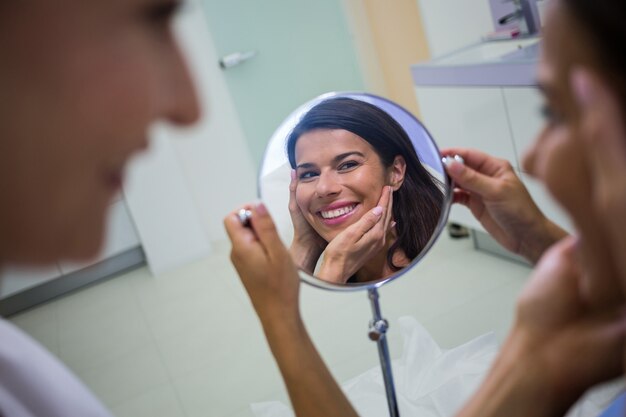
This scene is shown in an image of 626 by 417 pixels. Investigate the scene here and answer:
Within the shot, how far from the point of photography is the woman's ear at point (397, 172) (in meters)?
0.91

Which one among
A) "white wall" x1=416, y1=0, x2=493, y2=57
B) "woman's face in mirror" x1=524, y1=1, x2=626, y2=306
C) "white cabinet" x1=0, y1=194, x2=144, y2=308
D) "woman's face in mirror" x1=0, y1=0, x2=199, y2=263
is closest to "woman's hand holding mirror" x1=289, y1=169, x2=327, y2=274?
"woman's face in mirror" x1=524, y1=1, x2=626, y2=306

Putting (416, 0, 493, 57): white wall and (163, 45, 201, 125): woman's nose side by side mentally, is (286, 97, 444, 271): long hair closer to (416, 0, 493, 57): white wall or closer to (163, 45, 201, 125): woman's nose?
(163, 45, 201, 125): woman's nose

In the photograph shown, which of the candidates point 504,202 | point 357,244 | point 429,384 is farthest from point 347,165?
point 429,384

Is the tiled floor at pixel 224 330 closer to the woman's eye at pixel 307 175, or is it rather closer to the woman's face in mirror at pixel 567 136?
the woman's eye at pixel 307 175

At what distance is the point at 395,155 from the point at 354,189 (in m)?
0.07

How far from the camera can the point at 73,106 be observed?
0.96 feet

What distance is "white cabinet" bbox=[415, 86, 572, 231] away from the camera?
1.85 m

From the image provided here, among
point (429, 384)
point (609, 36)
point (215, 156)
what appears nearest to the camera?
point (609, 36)

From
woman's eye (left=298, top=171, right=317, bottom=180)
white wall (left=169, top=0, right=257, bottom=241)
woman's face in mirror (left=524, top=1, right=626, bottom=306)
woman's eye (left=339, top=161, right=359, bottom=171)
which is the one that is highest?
woman's face in mirror (left=524, top=1, right=626, bottom=306)

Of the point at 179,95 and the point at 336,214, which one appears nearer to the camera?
the point at 179,95

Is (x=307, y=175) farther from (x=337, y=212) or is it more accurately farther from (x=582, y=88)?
(x=582, y=88)

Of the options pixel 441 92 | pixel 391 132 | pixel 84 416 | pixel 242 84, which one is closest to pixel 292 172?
pixel 391 132

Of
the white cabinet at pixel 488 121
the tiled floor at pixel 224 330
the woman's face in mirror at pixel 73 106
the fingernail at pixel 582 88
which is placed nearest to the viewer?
the woman's face in mirror at pixel 73 106

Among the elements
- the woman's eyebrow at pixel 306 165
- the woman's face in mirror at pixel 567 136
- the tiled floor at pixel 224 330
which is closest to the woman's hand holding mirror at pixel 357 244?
the woman's eyebrow at pixel 306 165
